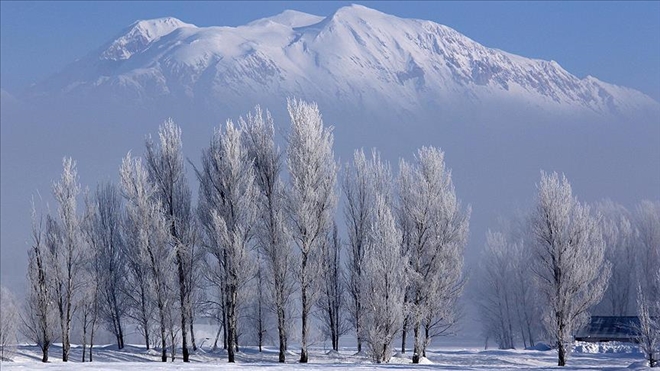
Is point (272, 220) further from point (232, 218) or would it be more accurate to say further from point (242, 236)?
point (232, 218)

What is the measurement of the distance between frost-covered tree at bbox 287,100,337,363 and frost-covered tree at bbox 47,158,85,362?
10311mm

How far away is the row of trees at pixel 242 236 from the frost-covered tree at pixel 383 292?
0.45ft

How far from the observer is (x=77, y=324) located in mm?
76000

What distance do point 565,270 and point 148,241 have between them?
62.4 ft

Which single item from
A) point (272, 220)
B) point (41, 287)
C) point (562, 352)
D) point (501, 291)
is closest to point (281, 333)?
point (272, 220)

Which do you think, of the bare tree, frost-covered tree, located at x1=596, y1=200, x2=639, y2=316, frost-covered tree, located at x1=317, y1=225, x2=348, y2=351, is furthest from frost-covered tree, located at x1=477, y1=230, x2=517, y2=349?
the bare tree

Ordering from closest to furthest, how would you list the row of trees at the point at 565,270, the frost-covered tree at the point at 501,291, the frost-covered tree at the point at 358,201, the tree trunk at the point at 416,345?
the tree trunk at the point at 416,345, the row of trees at the point at 565,270, the frost-covered tree at the point at 358,201, the frost-covered tree at the point at 501,291

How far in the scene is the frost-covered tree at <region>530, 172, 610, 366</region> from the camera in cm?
3834

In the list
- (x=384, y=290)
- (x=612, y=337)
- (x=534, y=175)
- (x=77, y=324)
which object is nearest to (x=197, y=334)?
(x=77, y=324)

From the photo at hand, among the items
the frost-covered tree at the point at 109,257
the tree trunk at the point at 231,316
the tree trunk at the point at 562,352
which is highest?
the frost-covered tree at the point at 109,257

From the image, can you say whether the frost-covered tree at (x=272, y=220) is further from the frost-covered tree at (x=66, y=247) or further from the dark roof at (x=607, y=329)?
the dark roof at (x=607, y=329)

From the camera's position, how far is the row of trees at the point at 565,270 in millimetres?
38500

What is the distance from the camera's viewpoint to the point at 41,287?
3872 centimetres

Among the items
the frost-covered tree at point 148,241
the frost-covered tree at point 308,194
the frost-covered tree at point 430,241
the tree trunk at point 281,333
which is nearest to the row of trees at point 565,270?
the frost-covered tree at point 430,241
